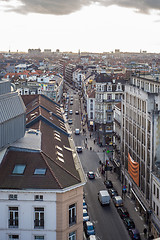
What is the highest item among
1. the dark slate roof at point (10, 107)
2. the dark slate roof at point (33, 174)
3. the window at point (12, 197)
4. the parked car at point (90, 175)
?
the dark slate roof at point (10, 107)

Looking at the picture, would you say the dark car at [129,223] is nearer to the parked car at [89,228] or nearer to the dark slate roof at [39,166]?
the parked car at [89,228]

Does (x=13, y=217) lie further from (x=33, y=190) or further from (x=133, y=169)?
(x=133, y=169)

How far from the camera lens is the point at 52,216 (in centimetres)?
3122

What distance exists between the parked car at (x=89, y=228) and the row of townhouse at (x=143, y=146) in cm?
793

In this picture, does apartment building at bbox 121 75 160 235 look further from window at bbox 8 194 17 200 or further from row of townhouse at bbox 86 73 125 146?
row of townhouse at bbox 86 73 125 146

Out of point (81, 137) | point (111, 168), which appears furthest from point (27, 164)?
point (81, 137)

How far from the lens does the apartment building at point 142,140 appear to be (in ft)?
147

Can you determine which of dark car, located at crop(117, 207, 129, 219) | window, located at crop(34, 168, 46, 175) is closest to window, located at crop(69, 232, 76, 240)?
window, located at crop(34, 168, 46, 175)

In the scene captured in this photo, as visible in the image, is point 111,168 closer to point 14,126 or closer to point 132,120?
point 132,120

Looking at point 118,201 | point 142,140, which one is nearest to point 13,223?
point 142,140

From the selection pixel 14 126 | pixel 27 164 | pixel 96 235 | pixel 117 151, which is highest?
pixel 14 126

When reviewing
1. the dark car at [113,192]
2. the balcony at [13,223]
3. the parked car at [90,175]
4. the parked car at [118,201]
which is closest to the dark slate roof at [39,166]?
the balcony at [13,223]

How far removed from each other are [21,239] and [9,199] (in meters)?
4.05

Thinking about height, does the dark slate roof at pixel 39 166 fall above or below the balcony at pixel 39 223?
above
